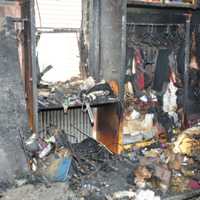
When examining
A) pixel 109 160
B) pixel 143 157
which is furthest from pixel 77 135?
pixel 143 157

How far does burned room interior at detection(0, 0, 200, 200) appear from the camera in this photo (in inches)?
171

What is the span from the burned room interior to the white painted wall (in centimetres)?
1

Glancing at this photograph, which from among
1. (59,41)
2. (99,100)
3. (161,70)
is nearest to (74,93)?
(99,100)

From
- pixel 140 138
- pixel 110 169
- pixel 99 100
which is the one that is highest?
pixel 99 100

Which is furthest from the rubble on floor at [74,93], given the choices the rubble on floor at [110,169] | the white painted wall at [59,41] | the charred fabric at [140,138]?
the rubble on floor at [110,169]

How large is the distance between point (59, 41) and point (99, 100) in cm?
108

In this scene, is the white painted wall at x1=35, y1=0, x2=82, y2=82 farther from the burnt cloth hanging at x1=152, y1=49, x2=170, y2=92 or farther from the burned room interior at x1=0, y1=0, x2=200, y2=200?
the burnt cloth hanging at x1=152, y1=49, x2=170, y2=92

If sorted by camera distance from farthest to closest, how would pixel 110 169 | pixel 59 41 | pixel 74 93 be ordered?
1. pixel 59 41
2. pixel 74 93
3. pixel 110 169

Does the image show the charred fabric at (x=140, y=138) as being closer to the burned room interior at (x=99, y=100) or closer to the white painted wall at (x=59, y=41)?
the burned room interior at (x=99, y=100)

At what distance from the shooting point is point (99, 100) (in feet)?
16.5

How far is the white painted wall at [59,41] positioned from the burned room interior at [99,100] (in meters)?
0.01

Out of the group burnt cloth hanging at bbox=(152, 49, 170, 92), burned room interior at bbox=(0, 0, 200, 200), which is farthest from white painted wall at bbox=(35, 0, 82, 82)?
burnt cloth hanging at bbox=(152, 49, 170, 92)

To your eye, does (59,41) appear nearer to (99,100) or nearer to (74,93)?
(74,93)

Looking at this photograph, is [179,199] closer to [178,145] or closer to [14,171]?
[178,145]
